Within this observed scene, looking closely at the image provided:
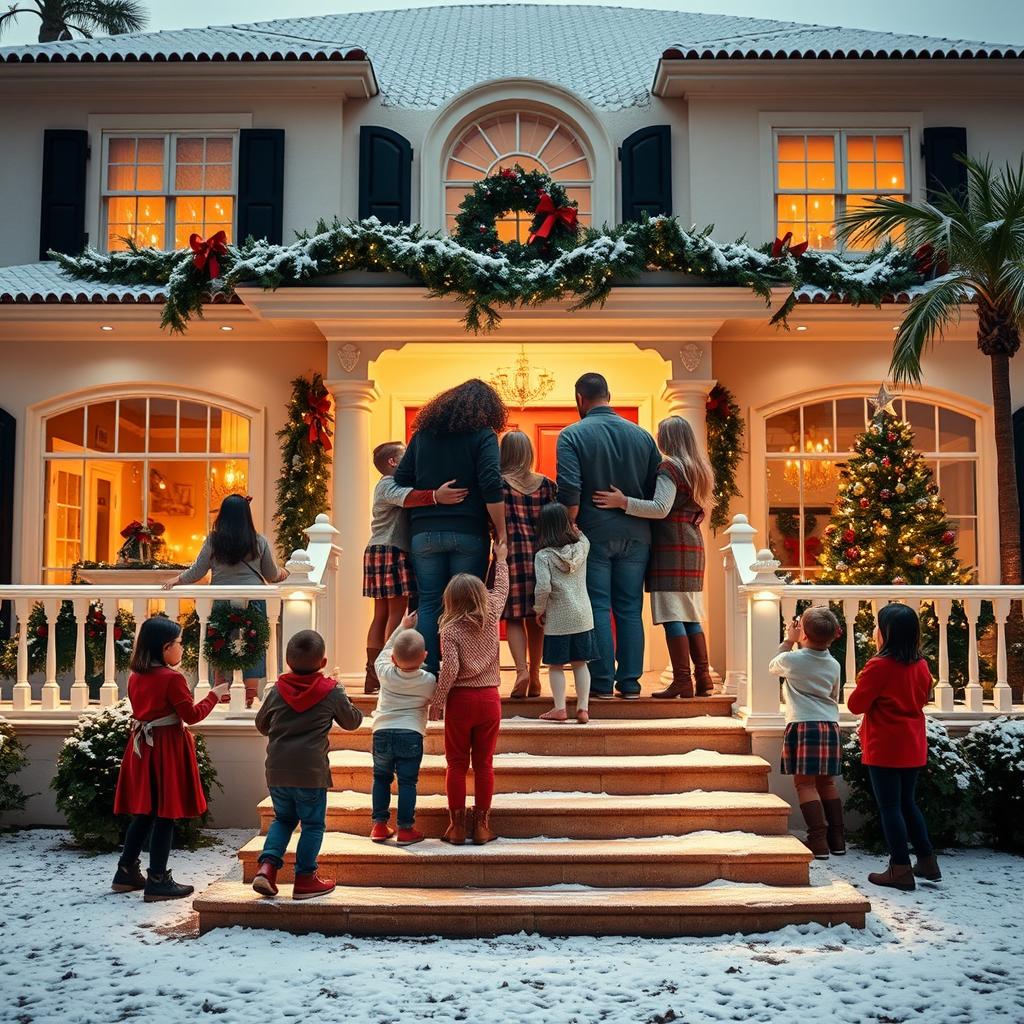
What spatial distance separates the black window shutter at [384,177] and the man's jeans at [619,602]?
5747mm

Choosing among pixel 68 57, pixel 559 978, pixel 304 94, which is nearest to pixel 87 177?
pixel 68 57

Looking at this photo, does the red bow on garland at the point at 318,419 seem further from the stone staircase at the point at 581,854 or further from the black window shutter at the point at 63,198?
the stone staircase at the point at 581,854

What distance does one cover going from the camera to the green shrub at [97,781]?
22.6 ft

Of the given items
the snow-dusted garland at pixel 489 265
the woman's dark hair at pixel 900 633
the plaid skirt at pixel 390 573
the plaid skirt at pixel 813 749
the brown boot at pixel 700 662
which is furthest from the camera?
the snow-dusted garland at pixel 489 265

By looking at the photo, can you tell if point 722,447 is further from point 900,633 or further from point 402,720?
point 402,720

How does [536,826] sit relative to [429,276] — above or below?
below

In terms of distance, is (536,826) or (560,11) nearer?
(536,826)

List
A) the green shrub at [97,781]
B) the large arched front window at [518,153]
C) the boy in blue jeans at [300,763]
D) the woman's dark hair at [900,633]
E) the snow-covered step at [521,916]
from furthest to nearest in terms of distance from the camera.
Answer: the large arched front window at [518,153] → the green shrub at [97,781] → the woman's dark hair at [900,633] → the boy in blue jeans at [300,763] → the snow-covered step at [521,916]

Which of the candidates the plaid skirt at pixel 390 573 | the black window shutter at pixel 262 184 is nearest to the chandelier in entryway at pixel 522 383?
the black window shutter at pixel 262 184

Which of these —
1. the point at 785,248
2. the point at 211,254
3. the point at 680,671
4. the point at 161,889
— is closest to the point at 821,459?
the point at 785,248

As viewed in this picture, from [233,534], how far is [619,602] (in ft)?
8.84

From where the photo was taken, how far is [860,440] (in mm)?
9398

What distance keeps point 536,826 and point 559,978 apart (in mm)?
1510

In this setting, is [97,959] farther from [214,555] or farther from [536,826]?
[214,555]
